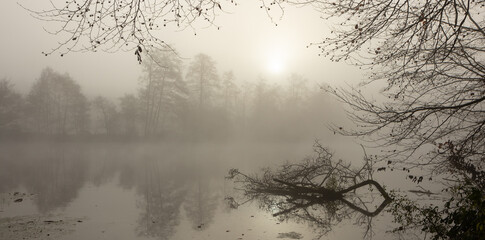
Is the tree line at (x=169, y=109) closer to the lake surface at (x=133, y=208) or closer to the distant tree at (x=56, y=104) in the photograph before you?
the distant tree at (x=56, y=104)

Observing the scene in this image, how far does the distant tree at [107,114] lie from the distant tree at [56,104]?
259 cm

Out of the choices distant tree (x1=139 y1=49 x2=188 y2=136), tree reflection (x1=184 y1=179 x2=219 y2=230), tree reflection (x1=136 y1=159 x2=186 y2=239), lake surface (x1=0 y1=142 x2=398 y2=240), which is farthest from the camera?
distant tree (x1=139 y1=49 x2=188 y2=136)

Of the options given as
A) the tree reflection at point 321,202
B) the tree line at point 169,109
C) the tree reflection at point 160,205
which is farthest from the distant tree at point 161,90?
the tree reflection at point 321,202

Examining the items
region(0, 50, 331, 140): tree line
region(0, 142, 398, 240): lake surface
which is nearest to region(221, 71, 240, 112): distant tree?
region(0, 50, 331, 140): tree line

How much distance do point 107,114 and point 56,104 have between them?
772 cm

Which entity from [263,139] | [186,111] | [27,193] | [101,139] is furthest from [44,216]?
[263,139]

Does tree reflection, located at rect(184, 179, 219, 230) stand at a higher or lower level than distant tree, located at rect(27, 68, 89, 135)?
lower

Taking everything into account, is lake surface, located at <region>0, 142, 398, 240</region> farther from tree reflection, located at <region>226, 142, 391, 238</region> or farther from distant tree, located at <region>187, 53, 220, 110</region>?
distant tree, located at <region>187, 53, 220, 110</region>

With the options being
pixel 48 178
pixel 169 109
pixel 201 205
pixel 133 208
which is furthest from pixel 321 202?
pixel 169 109

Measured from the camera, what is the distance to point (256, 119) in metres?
58.2

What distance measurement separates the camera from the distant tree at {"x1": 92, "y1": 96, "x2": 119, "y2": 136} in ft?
172

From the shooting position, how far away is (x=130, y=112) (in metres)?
49.7

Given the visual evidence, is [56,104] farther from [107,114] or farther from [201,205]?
[201,205]

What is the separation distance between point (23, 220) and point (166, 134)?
3634 centimetres
